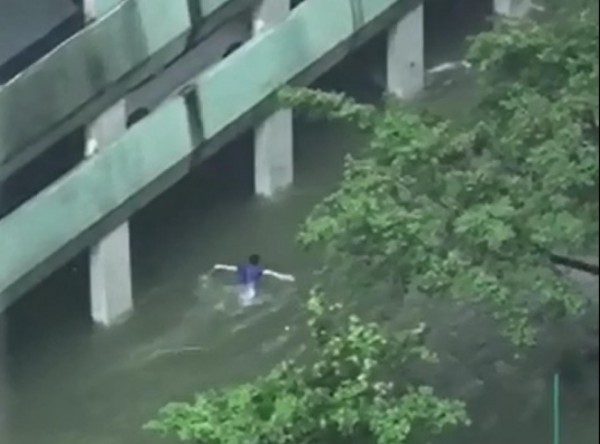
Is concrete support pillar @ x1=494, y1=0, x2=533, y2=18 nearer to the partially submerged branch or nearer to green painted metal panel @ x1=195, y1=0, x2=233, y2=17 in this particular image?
the partially submerged branch

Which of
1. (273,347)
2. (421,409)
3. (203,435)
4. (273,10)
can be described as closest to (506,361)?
(421,409)

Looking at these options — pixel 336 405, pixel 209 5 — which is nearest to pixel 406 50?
pixel 209 5

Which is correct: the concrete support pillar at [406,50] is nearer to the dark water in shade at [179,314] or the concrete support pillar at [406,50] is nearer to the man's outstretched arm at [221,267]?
the dark water in shade at [179,314]

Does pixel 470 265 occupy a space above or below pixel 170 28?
below

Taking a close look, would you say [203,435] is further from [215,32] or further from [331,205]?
[215,32]

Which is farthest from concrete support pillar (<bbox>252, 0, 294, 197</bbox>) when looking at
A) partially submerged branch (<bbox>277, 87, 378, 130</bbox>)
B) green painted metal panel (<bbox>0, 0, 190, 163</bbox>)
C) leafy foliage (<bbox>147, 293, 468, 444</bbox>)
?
leafy foliage (<bbox>147, 293, 468, 444</bbox>)

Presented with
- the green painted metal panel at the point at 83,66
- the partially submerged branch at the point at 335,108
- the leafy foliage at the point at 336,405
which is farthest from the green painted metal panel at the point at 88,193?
the leafy foliage at the point at 336,405

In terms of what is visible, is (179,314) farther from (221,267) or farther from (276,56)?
(276,56)
